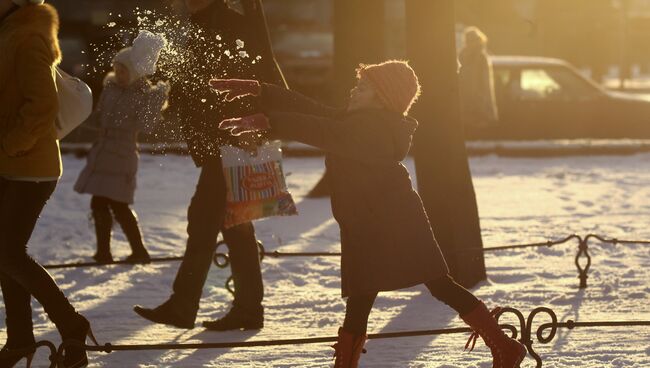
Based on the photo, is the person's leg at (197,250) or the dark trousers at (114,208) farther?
the dark trousers at (114,208)

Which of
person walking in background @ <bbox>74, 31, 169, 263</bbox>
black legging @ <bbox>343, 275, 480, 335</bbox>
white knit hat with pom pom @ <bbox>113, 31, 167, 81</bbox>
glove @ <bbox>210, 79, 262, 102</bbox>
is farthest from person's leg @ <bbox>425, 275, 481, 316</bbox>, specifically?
person walking in background @ <bbox>74, 31, 169, 263</bbox>

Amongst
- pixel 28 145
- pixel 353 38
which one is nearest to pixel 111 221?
pixel 353 38

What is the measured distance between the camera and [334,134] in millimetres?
5387

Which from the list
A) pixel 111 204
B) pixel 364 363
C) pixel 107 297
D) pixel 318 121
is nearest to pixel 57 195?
pixel 111 204

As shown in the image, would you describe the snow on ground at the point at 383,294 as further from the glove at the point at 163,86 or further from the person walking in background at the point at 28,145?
the glove at the point at 163,86

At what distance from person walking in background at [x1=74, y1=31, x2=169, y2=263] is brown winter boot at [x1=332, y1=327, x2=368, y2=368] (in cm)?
286

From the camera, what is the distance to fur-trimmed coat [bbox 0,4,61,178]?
560cm

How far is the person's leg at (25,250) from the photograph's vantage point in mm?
5758

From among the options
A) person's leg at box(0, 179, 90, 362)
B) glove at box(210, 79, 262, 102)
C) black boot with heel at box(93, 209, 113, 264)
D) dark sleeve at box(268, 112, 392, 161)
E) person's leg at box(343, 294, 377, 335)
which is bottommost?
black boot with heel at box(93, 209, 113, 264)

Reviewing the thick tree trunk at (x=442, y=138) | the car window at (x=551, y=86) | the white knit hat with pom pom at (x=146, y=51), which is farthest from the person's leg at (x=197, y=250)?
the car window at (x=551, y=86)

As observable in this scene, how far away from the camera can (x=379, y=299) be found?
810 cm

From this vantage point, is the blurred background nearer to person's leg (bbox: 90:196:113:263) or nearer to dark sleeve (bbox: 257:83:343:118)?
person's leg (bbox: 90:196:113:263)

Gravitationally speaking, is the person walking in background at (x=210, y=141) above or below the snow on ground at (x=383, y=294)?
above

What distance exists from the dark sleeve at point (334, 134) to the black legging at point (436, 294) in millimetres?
556
